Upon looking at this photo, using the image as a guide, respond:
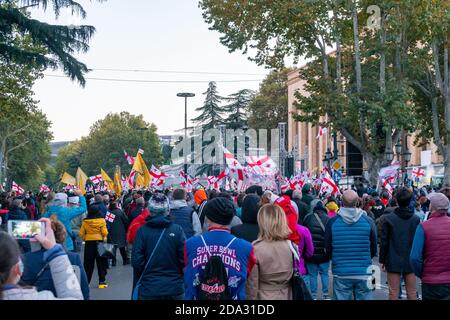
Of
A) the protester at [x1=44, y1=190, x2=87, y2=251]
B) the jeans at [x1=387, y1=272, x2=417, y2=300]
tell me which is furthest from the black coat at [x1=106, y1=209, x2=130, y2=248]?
the jeans at [x1=387, y1=272, x2=417, y2=300]

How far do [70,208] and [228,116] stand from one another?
308ft

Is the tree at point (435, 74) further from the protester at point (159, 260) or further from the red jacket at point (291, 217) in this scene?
the protester at point (159, 260)

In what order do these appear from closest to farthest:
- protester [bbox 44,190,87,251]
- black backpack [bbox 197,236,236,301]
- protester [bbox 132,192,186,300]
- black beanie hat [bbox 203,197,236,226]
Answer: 1. black backpack [bbox 197,236,236,301]
2. black beanie hat [bbox 203,197,236,226]
3. protester [bbox 132,192,186,300]
4. protester [bbox 44,190,87,251]

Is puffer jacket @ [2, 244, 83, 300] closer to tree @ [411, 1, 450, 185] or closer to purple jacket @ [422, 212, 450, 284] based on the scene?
purple jacket @ [422, 212, 450, 284]

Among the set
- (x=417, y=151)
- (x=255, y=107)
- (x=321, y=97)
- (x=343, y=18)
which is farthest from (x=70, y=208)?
(x=255, y=107)

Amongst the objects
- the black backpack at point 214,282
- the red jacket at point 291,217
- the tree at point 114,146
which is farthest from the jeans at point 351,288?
the tree at point 114,146

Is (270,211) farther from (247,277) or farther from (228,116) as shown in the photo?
(228,116)

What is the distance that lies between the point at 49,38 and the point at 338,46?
18.7 m

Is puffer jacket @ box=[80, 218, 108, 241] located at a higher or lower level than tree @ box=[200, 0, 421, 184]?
lower

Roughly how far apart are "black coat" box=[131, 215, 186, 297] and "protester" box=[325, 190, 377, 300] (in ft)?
5.91

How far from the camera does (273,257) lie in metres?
6.44

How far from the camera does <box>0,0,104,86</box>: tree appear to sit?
748 inches

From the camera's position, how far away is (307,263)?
426 inches

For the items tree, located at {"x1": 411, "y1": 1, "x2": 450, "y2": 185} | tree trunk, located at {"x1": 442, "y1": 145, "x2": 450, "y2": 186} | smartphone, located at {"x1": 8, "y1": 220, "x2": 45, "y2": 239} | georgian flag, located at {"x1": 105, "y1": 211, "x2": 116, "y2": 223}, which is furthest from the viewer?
tree trunk, located at {"x1": 442, "y1": 145, "x2": 450, "y2": 186}
